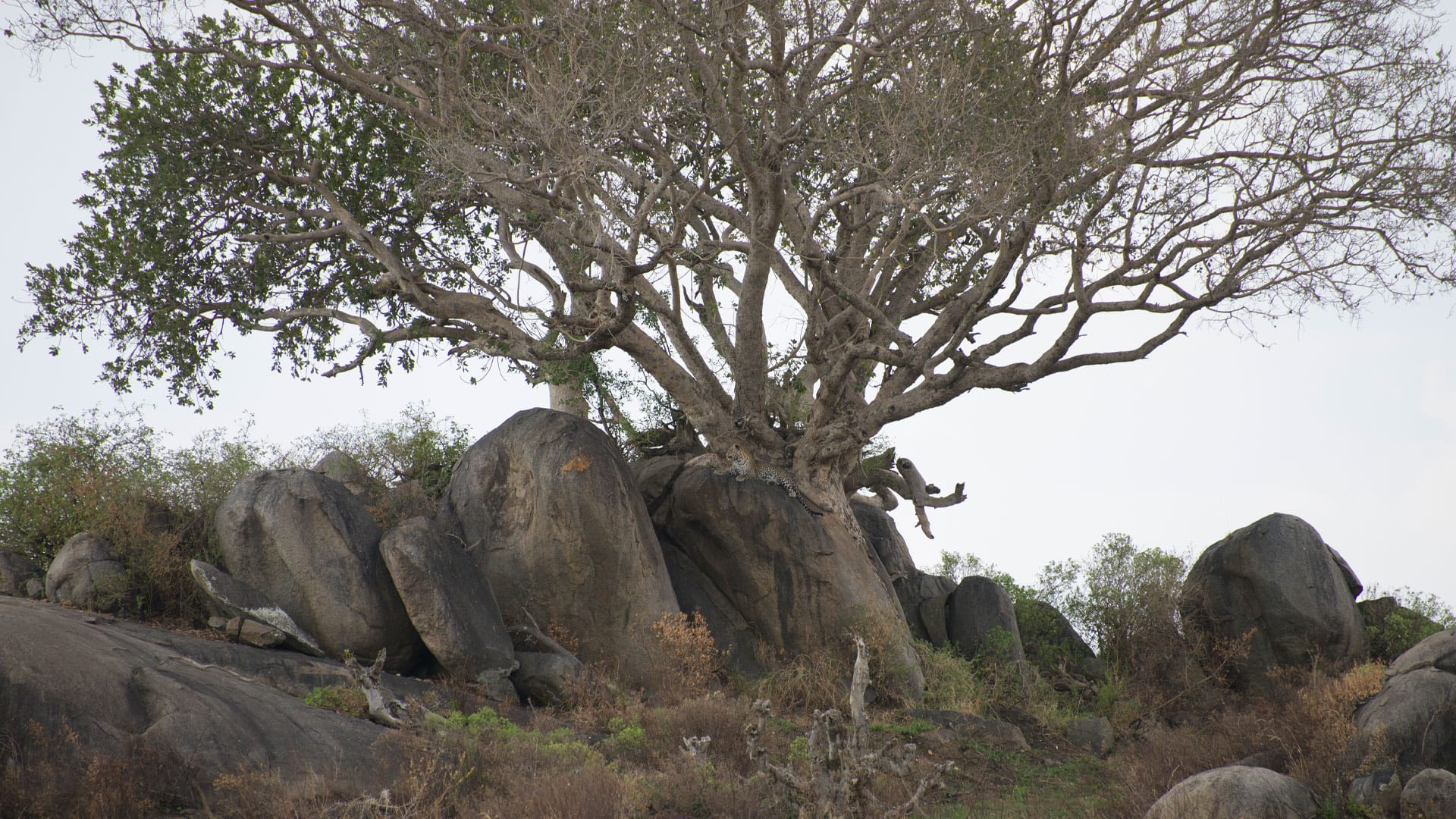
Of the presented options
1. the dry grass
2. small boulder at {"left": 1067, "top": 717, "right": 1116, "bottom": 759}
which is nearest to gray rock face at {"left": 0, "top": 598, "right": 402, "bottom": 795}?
the dry grass

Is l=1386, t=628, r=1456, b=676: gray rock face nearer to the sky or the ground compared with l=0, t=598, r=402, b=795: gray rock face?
nearer to the sky

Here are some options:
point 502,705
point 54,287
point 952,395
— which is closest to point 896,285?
point 952,395

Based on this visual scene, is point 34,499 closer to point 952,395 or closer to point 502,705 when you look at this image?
point 502,705

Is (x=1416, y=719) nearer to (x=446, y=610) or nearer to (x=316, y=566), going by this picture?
(x=446, y=610)

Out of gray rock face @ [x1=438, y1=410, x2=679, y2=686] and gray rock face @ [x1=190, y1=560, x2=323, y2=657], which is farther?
gray rock face @ [x1=438, y1=410, x2=679, y2=686]

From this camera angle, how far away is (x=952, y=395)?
16.2m

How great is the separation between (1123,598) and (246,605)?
47.4 feet

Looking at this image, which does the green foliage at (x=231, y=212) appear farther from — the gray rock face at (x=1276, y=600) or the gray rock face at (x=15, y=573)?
the gray rock face at (x=1276, y=600)

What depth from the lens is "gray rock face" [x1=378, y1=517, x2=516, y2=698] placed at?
43.3 feet

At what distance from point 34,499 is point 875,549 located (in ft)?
45.7

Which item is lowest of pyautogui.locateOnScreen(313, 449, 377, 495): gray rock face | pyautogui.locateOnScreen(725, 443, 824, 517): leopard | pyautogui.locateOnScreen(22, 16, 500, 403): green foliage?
pyautogui.locateOnScreen(313, 449, 377, 495): gray rock face

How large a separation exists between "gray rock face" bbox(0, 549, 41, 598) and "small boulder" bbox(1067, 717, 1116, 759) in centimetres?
1429

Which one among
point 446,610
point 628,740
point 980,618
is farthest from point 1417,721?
point 446,610

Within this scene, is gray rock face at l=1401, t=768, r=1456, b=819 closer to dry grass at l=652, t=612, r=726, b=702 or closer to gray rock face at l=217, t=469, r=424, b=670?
dry grass at l=652, t=612, r=726, b=702
